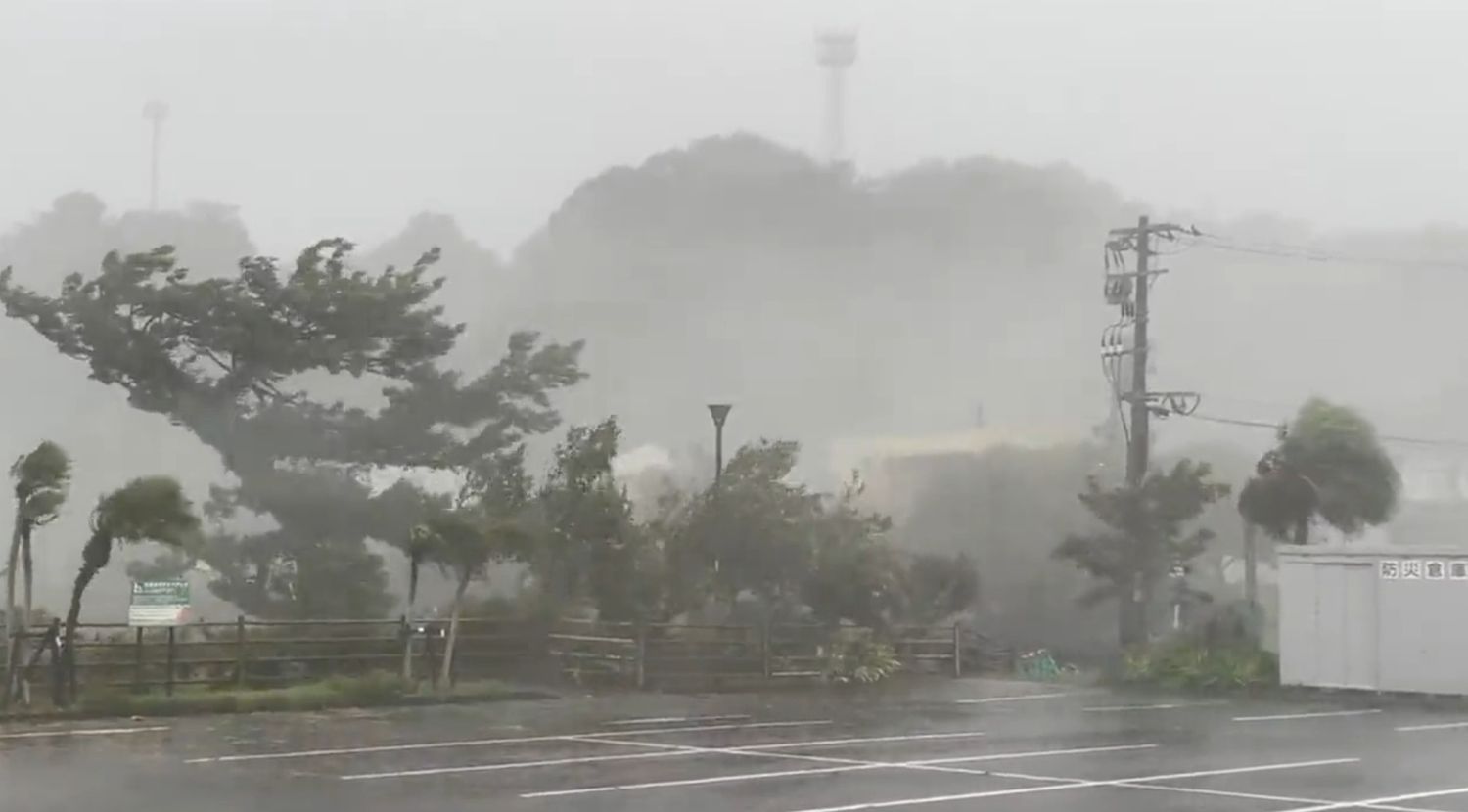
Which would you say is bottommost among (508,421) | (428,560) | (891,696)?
(891,696)

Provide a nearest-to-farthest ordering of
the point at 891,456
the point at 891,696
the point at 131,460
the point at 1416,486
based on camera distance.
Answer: the point at 891,696 → the point at 131,460 → the point at 891,456 → the point at 1416,486

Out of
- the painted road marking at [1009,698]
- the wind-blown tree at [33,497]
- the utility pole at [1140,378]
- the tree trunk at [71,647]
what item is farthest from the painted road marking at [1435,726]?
the wind-blown tree at [33,497]

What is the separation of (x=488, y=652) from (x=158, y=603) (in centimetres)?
657

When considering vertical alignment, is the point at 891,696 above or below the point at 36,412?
below

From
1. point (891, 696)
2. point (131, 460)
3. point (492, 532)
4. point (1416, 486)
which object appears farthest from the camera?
point (1416, 486)

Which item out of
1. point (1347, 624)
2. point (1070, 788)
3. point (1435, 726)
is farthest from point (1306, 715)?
point (1070, 788)

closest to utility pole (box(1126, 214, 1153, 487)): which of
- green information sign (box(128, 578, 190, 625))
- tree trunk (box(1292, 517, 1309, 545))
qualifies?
tree trunk (box(1292, 517, 1309, 545))

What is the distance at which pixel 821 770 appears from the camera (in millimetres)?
14523

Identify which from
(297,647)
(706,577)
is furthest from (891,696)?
(297,647)

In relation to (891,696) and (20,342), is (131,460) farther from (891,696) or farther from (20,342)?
(891,696)

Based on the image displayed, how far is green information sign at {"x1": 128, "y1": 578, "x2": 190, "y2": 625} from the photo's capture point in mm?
21172

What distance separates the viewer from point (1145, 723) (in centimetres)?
2016

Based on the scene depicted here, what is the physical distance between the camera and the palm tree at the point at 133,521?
1989 centimetres

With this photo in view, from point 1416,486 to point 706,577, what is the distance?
106 ft
